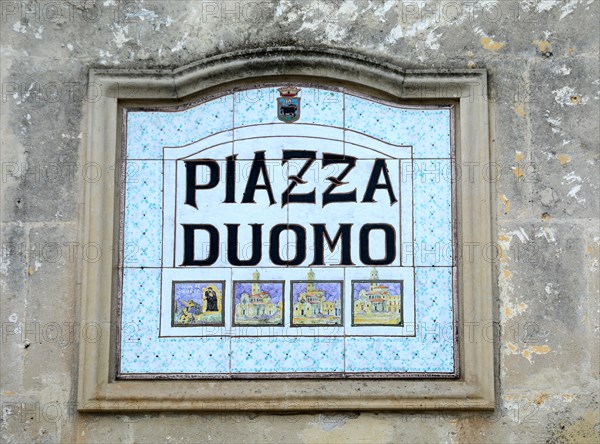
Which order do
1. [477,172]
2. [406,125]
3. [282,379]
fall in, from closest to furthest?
[282,379], [477,172], [406,125]

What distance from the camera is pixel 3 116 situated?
4734 mm

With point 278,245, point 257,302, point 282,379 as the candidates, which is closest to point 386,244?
point 278,245

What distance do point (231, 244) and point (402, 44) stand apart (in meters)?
1.33

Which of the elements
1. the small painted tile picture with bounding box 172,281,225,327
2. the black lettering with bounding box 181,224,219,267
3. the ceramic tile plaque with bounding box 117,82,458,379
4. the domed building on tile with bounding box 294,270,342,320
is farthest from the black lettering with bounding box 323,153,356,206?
the small painted tile picture with bounding box 172,281,225,327

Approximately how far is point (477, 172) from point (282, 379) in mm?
1385

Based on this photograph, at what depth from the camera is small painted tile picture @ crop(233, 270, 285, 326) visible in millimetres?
4566

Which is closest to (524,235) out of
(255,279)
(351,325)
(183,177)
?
(351,325)

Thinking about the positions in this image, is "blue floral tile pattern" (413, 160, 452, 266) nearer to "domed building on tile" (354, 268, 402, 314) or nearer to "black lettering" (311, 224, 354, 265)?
"domed building on tile" (354, 268, 402, 314)

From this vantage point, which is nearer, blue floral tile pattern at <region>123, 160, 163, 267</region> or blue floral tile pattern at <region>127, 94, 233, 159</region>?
blue floral tile pattern at <region>123, 160, 163, 267</region>

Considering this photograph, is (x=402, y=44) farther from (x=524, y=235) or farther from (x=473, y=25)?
(x=524, y=235)

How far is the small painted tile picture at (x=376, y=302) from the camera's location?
4.56m

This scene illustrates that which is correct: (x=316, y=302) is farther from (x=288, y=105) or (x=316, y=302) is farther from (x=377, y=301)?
(x=288, y=105)

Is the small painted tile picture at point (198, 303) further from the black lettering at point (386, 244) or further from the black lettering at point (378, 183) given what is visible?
the black lettering at point (378, 183)

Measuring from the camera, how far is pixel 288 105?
4.78m
